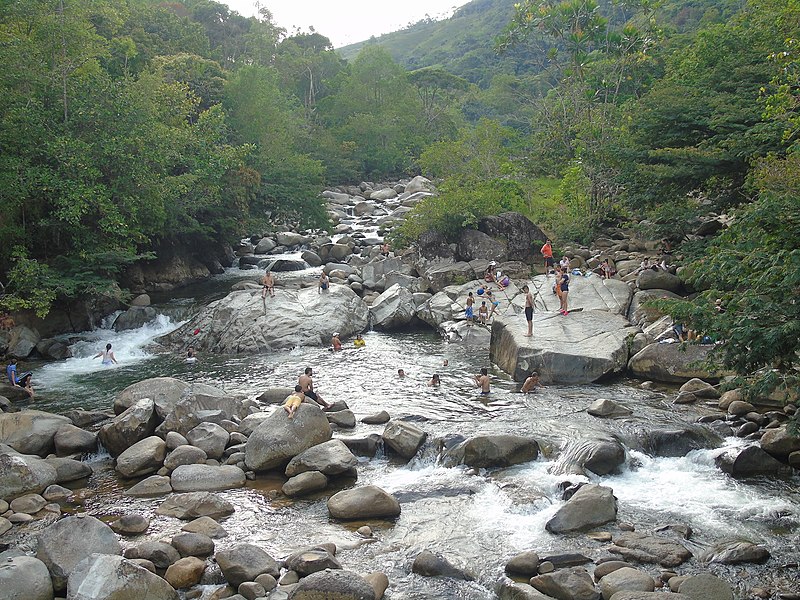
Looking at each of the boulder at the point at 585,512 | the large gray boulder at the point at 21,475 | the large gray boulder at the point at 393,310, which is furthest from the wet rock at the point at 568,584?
the large gray boulder at the point at 393,310

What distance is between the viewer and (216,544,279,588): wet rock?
9.87 m

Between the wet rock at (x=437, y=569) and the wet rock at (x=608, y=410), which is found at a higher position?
the wet rock at (x=437, y=569)

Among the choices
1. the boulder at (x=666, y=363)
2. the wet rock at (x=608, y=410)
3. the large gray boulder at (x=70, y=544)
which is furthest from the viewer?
the boulder at (x=666, y=363)

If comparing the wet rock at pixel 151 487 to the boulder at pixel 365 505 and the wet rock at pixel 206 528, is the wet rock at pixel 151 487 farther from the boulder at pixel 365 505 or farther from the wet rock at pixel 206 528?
the boulder at pixel 365 505

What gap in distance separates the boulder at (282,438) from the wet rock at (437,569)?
453cm

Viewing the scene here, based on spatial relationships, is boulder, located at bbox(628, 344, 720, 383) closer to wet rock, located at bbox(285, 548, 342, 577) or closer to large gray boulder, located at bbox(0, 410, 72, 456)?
wet rock, located at bbox(285, 548, 342, 577)

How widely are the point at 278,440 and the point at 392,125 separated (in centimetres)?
5811

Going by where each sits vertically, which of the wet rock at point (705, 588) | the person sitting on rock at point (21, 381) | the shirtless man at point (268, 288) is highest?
the shirtless man at point (268, 288)

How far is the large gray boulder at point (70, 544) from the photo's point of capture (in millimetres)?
9742

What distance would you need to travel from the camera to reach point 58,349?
2425 cm

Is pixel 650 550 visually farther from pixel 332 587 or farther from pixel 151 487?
pixel 151 487

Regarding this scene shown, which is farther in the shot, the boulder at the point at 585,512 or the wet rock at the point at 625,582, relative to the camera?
the boulder at the point at 585,512

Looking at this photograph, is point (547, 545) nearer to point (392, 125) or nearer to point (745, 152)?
point (745, 152)

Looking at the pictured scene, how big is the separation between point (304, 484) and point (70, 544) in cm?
415
